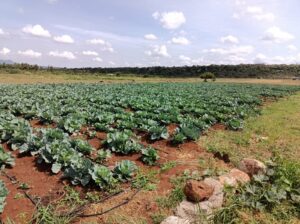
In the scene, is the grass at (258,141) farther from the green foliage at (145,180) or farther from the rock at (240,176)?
the green foliage at (145,180)

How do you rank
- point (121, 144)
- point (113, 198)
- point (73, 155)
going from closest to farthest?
point (113, 198) → point (73, 155) → point (121, 144)

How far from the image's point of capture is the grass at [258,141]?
28.8 ft

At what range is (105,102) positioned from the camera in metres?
16.9

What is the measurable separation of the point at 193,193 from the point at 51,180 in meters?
2.70

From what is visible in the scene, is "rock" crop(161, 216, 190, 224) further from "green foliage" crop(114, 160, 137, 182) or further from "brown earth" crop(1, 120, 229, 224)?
"green foliage" crop(114, 160, 137, 182)

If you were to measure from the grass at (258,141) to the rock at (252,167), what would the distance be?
1367mm

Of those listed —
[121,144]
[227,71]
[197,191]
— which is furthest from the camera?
[227,71]

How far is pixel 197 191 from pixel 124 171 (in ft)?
5.63

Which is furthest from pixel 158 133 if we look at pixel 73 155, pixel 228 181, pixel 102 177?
pixel 228 181

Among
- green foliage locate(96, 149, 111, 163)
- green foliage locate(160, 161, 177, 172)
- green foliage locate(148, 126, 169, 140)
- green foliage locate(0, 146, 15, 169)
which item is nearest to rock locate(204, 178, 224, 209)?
green foliage locate(160, 161, 177, 172)

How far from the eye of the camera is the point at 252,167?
6234mm

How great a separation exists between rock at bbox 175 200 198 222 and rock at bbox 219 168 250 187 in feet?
3.01

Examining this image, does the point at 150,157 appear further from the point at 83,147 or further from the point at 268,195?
the point at 268,195

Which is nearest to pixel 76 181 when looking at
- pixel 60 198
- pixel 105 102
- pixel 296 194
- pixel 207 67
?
pixel 60 198
